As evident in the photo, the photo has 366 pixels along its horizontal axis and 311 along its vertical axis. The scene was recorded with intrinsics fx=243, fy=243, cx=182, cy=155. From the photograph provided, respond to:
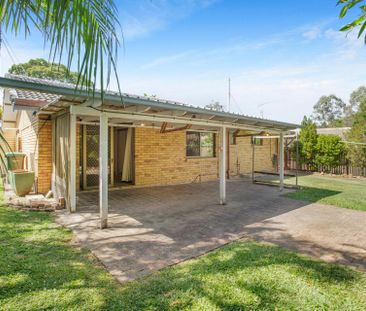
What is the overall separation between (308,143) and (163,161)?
10.4 m

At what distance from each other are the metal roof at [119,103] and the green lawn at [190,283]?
2.18 m

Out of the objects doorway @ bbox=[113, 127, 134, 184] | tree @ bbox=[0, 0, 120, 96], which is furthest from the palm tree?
doorway @ bbox=[113, 127, 134, 184]

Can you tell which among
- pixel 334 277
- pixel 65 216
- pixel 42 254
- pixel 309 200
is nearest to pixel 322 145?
pixel 309 200

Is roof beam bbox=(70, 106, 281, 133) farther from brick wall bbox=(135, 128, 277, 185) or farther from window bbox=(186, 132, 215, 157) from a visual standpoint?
window bbox=(186, 132, 215, 157)

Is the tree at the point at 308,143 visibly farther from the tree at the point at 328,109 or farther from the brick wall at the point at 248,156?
the tree at the point at 328,109

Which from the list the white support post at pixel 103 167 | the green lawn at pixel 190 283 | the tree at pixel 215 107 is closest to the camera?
the green lawn at pixel 190 283

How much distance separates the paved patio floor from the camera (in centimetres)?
386

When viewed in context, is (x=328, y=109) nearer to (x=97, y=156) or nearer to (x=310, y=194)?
(x=310, y=194)

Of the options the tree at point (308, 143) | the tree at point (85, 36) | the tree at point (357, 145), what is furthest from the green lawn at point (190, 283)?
the tree at point (308, 143)

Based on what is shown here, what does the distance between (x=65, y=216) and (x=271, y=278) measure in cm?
477

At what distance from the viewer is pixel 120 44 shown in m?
1.73

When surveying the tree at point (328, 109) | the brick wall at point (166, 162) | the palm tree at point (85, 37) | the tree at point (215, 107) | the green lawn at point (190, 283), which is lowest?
the green lawn at point (190, 283)

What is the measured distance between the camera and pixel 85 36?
5.03ft

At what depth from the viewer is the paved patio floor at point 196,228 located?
386 cm
